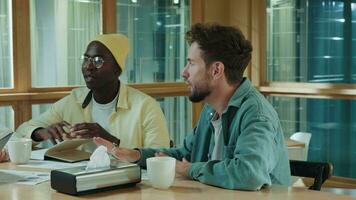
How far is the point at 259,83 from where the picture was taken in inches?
204

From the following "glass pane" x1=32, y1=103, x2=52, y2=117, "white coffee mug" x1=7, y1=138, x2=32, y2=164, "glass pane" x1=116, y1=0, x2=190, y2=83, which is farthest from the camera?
"glass pane" x1=116, y1=0, x2=190, y2=83

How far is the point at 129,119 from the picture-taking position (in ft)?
8.75

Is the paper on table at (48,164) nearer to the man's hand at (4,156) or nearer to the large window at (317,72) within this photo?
the man's hand at (4,156)

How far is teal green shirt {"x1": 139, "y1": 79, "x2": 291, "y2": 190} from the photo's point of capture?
5.24 ft

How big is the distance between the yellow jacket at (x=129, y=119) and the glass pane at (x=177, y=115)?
1998 millimetres

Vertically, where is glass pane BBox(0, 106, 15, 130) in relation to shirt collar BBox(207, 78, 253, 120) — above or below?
below

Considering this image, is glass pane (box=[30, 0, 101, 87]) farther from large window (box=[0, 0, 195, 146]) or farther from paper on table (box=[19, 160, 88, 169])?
paper on table (box=[19, 160, 88, 169])

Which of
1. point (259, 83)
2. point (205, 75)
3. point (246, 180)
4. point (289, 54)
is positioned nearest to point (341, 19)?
point (289, 54)

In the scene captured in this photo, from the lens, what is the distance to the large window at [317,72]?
4.70 meters

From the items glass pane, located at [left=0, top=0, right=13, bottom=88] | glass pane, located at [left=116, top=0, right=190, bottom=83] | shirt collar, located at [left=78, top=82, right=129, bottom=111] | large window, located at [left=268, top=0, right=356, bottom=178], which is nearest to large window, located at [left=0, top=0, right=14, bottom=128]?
glass pane, located at [left=0, top=0, right=13, bottom=88]

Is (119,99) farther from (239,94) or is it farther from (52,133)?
(239,94)

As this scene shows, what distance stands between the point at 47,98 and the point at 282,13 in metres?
2.44

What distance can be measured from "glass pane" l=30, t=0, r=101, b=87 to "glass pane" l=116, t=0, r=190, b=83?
0.32 m

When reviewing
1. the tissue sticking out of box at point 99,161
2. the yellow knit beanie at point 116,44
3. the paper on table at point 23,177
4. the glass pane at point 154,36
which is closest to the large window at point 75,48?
the glass pane at point 154,36
